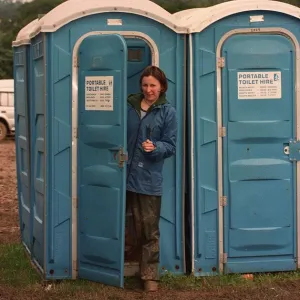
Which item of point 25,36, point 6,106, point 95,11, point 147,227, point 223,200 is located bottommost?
point 147,227

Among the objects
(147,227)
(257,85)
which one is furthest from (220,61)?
(147,227)

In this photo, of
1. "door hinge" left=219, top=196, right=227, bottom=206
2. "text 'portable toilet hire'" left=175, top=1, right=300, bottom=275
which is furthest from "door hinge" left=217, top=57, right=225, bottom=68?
"door hinge" left=219, top=196, right=227, bottom=206

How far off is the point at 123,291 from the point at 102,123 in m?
1.38

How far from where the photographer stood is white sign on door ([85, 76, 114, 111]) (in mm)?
6242

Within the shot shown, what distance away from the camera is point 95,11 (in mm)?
→ 6398

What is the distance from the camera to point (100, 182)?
21.0ft

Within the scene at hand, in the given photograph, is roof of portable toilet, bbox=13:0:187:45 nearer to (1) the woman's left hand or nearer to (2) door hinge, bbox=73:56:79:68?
(2) door hinge, bbox=73:56:79:68

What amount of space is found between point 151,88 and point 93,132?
61 cm

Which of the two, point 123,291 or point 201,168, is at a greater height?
point 201,168

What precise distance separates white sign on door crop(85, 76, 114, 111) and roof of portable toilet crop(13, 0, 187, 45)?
0.51 meters

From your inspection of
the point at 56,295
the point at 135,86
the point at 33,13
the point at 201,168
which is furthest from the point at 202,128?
the point at 33,13

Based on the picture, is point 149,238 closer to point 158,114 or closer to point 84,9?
point 158,114

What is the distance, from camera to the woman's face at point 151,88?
6230mm

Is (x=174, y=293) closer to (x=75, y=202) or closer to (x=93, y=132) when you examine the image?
(x=75, y=202)
